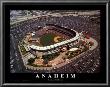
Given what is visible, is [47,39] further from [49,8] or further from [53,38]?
[49,8]

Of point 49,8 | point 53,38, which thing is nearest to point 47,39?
point 53,38

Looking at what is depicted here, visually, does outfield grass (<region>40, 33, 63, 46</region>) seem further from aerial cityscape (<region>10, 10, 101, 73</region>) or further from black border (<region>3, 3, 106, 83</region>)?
black border (<region>3, 3, 106, 83</region>)

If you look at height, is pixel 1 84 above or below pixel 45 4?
below

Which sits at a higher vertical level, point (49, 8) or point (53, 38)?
point (49, 8)

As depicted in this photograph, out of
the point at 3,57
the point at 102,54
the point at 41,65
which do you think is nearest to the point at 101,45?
the point at 102,54

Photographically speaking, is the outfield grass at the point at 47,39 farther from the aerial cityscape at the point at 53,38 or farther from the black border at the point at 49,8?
the black border at the point at 49,8

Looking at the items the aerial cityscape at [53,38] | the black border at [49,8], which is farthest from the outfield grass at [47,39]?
the black border at [49,8]

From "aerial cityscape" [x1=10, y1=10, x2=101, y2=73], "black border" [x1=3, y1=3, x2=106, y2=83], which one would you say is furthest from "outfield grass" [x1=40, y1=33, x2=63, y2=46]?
"black border" [x1=3, y1=3, x2=106, y2=83]

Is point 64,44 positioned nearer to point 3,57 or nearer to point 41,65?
point 41,65
